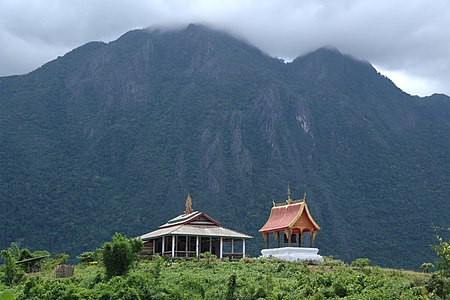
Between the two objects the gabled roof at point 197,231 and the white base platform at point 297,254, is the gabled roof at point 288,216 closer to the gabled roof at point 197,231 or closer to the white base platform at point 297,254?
the white base platform at point 297,254

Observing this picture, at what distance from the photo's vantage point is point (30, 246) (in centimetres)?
6594

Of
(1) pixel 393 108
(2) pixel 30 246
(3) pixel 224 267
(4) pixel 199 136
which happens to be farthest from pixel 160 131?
(3) pixel 224 267

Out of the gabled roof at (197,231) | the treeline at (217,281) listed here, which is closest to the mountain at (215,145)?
the gabled roof at (197,231)

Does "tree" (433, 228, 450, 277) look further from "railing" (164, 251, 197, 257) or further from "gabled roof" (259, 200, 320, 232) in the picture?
"railing" (164, 251, 197, 257)

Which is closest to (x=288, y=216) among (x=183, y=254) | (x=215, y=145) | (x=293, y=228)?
(x=293, y=228)

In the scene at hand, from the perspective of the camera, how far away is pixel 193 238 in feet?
122

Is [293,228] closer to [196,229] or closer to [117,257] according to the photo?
[196,229]

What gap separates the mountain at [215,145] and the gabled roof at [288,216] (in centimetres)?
2789

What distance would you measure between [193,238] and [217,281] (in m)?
12.5

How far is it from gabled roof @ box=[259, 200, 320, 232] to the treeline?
3.45m

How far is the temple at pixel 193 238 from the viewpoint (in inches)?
1371

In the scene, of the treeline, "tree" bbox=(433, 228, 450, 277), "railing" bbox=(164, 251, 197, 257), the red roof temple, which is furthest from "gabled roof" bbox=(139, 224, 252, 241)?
"tree" bbox=(433, 228, 450, 277)

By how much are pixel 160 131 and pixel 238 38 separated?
36.4 meters

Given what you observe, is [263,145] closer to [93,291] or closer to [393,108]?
[393,108]
